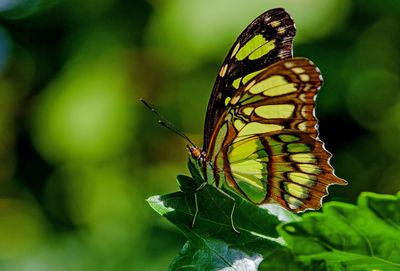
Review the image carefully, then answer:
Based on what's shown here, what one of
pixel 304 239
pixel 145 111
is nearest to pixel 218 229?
pixel 304 239

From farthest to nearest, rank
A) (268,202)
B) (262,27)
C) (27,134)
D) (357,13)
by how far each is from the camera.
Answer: (27,134) < (357,13) < (262,27) < (268,202)

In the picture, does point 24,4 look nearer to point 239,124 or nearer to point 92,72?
point 92,72

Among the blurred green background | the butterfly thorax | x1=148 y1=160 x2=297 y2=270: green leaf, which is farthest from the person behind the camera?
the blurred green background

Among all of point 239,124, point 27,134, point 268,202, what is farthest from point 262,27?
point 27,134

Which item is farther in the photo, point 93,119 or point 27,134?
point 27,134

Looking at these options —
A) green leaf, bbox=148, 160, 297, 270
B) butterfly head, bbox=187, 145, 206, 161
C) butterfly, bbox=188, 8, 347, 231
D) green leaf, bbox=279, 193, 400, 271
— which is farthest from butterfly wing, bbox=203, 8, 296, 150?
green leaf, bbox=279, 193, 400, 271

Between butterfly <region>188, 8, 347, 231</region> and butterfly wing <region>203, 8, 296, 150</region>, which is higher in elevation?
butterfly wing <region>203, 8, 296, 150</region>

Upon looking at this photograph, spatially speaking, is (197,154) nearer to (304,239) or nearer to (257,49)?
(257,49)

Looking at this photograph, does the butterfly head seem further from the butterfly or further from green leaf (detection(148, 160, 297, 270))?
green leaf (detection(148, 160, 297, 270))
